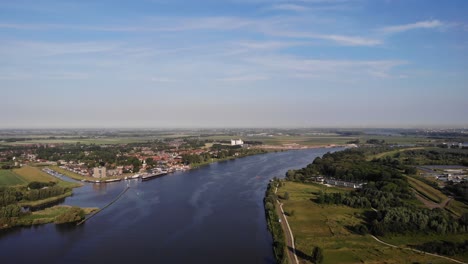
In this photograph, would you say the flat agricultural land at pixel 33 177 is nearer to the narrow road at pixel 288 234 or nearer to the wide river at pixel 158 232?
the wide river at pixel 158 232

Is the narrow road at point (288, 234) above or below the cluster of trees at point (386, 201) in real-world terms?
below

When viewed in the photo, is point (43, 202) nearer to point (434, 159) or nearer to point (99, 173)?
point (99, 173)

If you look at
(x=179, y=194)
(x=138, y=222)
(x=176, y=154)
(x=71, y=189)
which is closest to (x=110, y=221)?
(x=138, y=222)

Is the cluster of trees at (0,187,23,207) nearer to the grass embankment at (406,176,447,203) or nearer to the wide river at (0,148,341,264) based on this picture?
the wide river at (0,148,341,264)

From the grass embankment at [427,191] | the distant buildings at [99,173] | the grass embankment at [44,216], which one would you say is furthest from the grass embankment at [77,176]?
the grass embankment at [427,191]

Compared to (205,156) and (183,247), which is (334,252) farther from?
(205,156)

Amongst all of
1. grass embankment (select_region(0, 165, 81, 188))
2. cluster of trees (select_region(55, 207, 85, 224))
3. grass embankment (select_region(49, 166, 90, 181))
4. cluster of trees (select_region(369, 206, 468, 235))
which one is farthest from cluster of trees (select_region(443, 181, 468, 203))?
grass embankment (select_region(49, 166, 90, 181))
